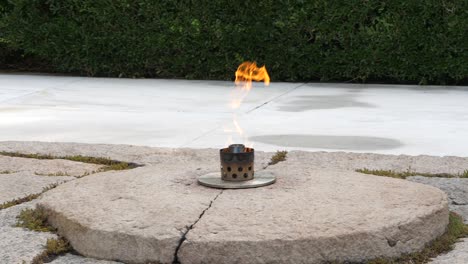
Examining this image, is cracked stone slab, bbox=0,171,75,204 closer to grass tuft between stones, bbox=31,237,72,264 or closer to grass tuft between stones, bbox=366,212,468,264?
grass tuft between stones, bbox=31,237,72,264

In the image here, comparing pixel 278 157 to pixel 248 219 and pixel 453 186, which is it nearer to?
pixel 453 186

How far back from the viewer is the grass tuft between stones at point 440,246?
3.12 metres

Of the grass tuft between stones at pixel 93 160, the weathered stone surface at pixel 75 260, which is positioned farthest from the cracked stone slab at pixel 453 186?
the weathered stone surface at pixel 75 260

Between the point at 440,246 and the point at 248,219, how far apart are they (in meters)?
0.75

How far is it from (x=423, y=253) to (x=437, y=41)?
5.92 m

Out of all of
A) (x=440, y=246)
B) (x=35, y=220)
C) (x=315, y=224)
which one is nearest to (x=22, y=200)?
(x=35, y=220)

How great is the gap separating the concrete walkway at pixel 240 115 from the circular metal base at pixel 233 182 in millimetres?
1616

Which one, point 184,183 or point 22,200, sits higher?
point 184,183

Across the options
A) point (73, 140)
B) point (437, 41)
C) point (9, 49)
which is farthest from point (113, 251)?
point (9, 49)

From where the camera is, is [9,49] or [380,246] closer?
[380,246]

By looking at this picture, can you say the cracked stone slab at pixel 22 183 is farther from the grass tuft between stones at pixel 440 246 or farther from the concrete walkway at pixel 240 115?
the grass tuft between stones at pixel 440 246

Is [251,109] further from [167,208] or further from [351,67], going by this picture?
[167,208]

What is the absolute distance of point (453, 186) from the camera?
421cm

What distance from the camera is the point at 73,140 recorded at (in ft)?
19.6
